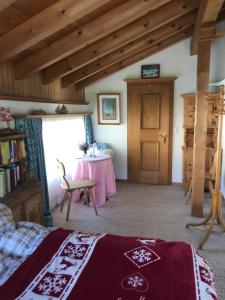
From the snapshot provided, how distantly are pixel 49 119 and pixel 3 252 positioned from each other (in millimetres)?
2413

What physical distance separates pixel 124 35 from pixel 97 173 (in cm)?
206

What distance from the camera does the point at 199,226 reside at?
126 inches

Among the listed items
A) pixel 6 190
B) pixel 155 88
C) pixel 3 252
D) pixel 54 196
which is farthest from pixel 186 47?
pixel 3 252

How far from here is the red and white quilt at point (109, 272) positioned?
1.26 m

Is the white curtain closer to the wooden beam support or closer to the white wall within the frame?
the white wall

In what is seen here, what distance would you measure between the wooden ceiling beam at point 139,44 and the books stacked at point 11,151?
1767 millimetres

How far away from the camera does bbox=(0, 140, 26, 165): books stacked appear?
2490mm

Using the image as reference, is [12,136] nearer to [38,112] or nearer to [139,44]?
[38,112]

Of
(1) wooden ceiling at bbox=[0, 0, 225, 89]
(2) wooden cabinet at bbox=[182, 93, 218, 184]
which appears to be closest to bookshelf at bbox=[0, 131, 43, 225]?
(1) wooden ceiling at bbox=[0, 0, 225, 89]

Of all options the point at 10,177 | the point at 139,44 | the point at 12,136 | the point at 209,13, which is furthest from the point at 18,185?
the point at 209,13

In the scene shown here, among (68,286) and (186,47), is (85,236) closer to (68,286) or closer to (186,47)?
(68,286)

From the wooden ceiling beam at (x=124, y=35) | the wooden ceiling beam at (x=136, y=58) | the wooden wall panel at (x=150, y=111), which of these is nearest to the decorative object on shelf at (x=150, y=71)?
the wooden ceiling beam at (x=136, y=58)

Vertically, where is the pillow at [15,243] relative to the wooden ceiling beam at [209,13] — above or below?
below

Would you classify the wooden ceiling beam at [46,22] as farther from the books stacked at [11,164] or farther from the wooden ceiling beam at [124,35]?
the books stacked at [11,164]
